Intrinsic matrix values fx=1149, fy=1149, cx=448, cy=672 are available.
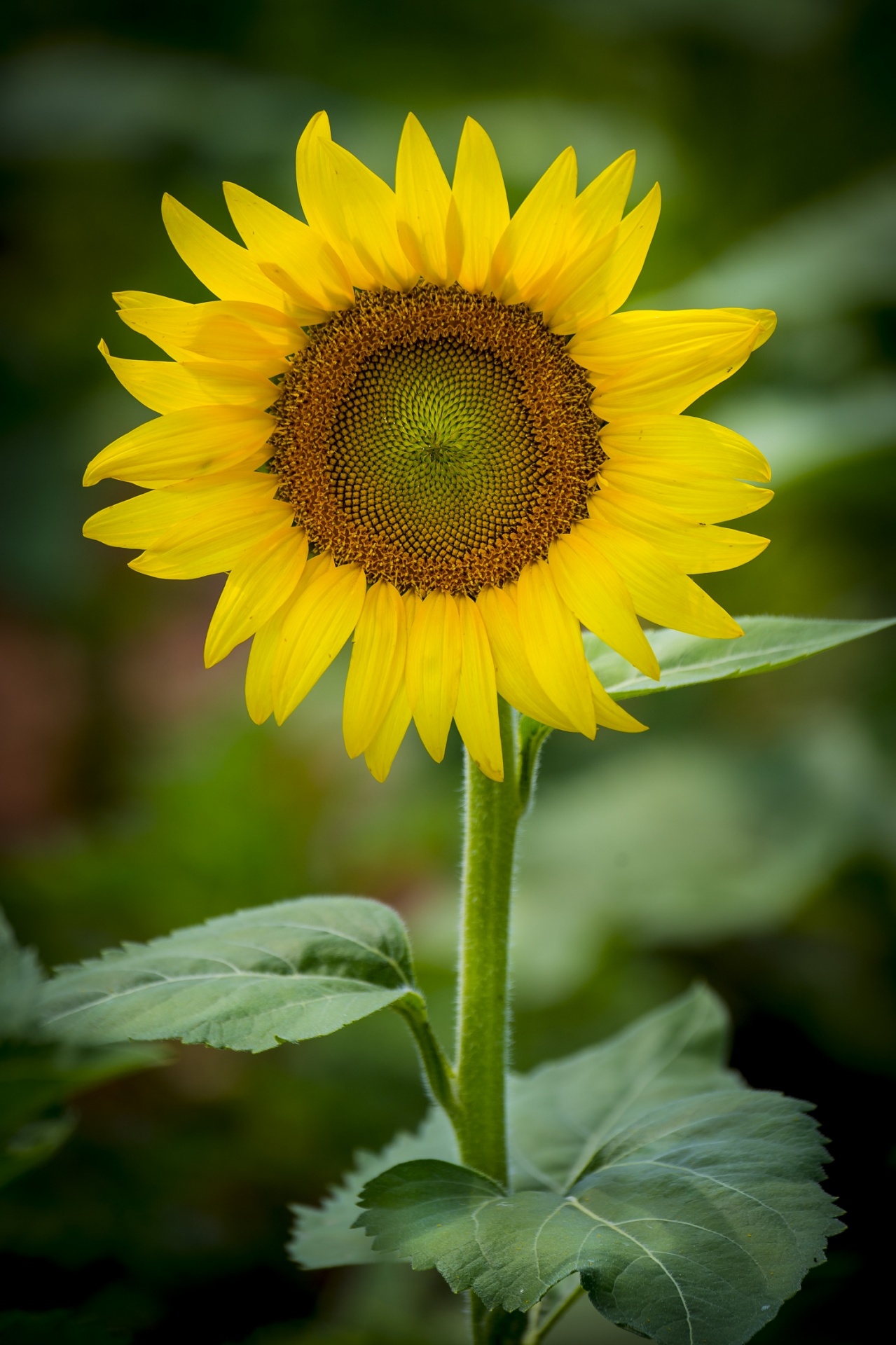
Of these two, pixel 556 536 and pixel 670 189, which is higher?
pixel 670 189

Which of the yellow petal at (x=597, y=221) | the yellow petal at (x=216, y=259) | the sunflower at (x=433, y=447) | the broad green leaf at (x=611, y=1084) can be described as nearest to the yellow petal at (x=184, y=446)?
the sunflower at (x=433, y=447)

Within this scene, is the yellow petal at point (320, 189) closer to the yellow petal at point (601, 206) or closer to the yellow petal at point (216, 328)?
the yellow petal at point (216, 328)

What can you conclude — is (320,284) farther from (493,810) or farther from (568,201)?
(493,810)

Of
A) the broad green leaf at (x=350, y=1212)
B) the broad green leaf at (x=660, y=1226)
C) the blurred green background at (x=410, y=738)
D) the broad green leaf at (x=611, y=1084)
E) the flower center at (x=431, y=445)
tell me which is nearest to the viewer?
the broad green leaf at (x=660, y=1226)

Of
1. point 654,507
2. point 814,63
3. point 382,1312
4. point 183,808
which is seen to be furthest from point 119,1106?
point 814,63

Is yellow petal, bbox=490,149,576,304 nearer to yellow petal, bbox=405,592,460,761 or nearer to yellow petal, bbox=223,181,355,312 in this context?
yellow petal, bbox=223,181,355,312

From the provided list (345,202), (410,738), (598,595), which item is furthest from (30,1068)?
(410,738)
